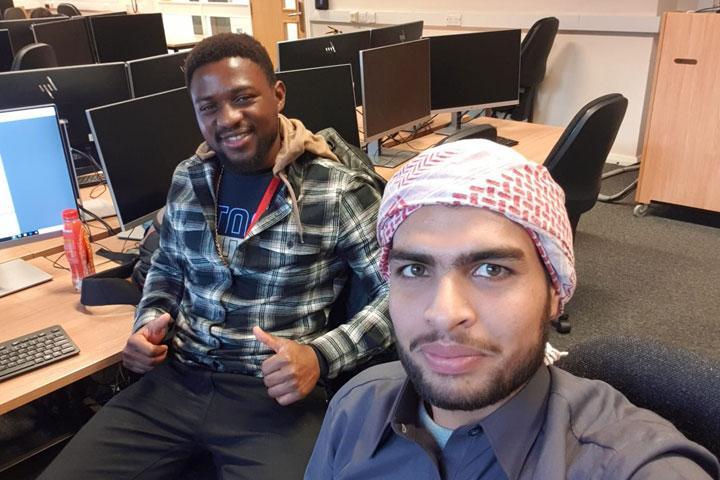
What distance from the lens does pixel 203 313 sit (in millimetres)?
1685

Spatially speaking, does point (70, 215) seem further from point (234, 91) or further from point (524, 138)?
point (524, 138)

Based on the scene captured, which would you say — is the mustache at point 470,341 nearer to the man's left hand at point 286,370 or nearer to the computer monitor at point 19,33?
the man's left hand at point 286,370

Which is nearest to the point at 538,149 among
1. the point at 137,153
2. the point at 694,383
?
the point at 137,153

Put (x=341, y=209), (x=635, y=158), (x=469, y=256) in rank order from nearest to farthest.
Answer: (x=469, y=256) < (x=341, y=209) < (x=635, y=158)

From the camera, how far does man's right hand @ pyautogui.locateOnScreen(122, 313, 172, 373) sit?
1.55 metres

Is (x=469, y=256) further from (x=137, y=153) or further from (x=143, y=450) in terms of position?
(x=137, y=153)

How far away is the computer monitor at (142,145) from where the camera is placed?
189cm

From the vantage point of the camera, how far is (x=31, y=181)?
5.92 ft

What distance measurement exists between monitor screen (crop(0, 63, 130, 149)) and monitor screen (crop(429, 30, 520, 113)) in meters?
1.46

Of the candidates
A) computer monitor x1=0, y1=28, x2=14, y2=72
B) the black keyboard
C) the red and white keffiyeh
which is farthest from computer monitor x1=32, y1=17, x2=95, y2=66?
the red and white keffiyeh

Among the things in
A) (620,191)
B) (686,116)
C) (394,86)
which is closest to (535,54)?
(620,191)

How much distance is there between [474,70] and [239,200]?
5.94 feet

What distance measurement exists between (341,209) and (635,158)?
380cm

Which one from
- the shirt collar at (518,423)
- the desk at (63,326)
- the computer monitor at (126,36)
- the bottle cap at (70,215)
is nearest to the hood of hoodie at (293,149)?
the bottle cap at (70,215)
